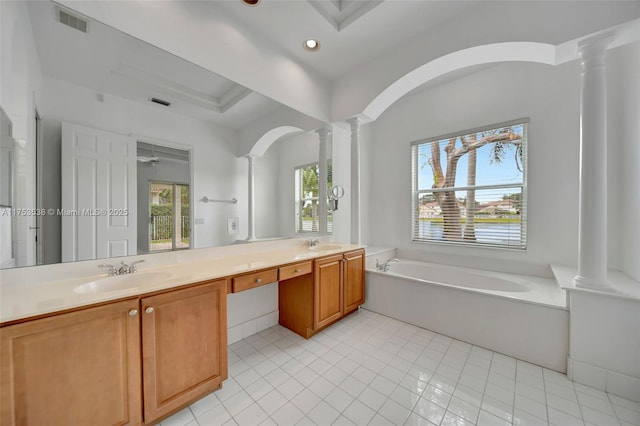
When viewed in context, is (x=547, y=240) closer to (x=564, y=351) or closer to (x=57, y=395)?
(x=564, y=351)

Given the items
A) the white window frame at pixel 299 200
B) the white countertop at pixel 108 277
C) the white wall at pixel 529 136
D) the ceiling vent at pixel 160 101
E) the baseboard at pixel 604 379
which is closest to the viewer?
the white countertop at pixel 108 277

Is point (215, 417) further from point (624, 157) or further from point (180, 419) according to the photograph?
point (624, 157)

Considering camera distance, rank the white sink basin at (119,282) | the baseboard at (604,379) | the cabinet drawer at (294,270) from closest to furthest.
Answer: the white sink basin at (119,282)
the baseboard at (604,379)
the cabinet drawer at (294,270)

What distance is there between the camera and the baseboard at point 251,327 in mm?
2168

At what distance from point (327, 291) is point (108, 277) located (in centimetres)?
163

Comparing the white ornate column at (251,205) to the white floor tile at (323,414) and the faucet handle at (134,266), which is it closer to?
the faucet handle at (134,266)

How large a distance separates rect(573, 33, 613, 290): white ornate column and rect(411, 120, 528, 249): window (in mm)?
1083

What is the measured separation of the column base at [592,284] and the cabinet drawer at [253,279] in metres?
2.17

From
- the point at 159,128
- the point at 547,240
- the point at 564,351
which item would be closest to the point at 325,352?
the point at 564,351

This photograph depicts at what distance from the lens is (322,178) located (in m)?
3.03

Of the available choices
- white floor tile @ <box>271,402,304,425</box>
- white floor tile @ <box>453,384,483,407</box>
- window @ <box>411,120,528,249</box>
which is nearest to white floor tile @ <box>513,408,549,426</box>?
white floor tile @ <box>453,384,483,407</box>

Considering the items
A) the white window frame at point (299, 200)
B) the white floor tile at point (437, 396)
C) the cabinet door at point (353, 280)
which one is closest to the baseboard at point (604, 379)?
the white floor tile at point (437, 396)

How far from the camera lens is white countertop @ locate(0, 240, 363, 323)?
100 centimetres

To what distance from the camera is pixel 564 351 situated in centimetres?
172
